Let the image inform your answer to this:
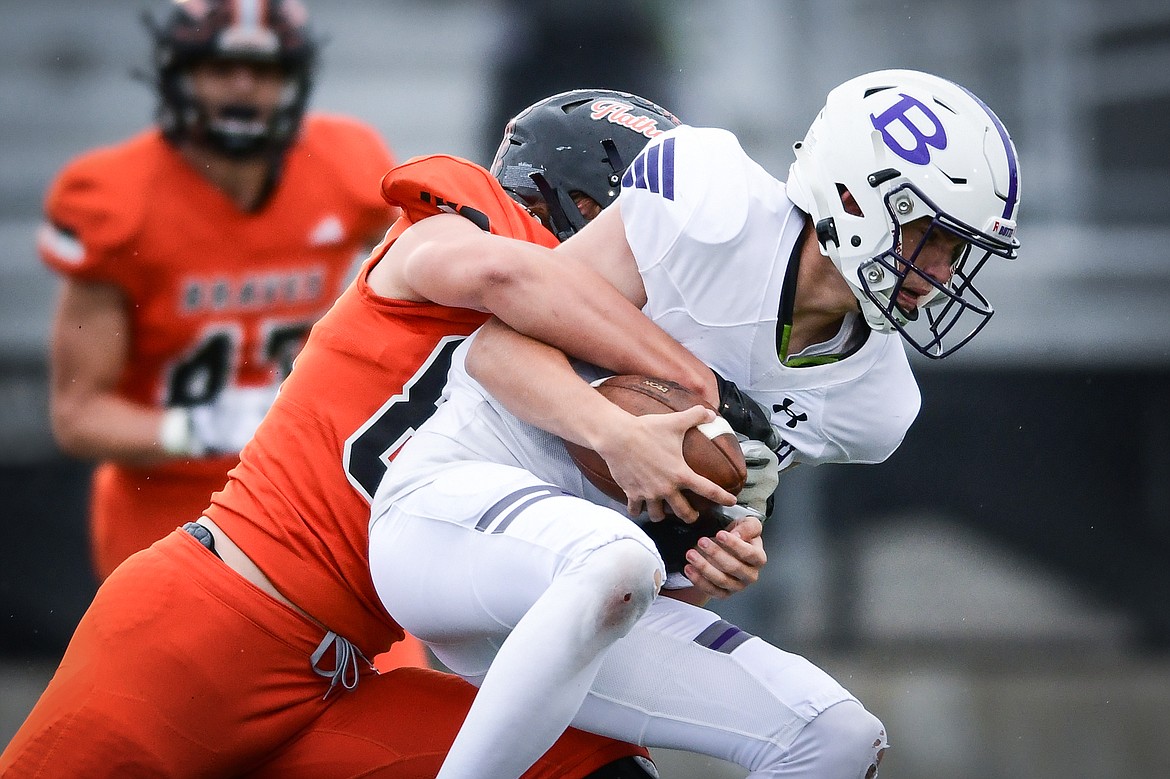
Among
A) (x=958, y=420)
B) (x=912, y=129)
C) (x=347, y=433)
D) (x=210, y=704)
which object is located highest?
(x=912, y=129)

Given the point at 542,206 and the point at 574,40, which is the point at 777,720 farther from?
the point at 574,40

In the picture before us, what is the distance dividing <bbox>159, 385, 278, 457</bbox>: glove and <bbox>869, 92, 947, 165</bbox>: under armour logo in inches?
70.5

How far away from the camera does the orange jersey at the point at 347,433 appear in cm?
196

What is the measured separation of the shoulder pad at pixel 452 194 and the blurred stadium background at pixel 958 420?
316 cm

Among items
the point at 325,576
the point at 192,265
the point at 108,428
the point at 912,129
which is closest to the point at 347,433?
the point at 325,576

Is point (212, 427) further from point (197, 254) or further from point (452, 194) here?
point (452, 194)

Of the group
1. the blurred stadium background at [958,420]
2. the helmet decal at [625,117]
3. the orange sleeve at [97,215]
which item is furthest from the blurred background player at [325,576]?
the blurred stadium background at [958,420]

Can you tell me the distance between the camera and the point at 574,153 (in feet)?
7.84

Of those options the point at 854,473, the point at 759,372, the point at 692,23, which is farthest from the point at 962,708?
the point at 759,372

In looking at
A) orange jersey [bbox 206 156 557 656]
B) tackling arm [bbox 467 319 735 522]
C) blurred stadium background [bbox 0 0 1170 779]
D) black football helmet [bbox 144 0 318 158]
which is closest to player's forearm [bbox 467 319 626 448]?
tackling arm [bbox 467 319 735 522]

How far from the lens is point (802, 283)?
1.97 m

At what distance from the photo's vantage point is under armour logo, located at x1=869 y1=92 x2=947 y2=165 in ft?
6.43

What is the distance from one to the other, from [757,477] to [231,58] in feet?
7.72

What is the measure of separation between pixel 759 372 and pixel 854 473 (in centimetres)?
388
